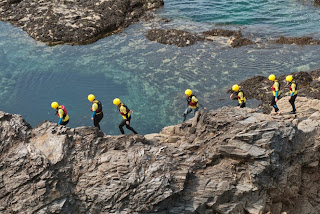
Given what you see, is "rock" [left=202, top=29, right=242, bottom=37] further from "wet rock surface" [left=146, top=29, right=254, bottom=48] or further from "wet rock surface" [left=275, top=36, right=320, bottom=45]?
"wet rock surface" [left=275, top=36, right=320, bottom=45]

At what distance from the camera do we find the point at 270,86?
28391mm

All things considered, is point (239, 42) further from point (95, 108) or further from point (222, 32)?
point (95, 108)

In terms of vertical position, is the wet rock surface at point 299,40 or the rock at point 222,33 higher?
the rock at point 222,33

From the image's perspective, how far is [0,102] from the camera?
28.6 metres

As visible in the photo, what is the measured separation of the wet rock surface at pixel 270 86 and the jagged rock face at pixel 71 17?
20.2 meters

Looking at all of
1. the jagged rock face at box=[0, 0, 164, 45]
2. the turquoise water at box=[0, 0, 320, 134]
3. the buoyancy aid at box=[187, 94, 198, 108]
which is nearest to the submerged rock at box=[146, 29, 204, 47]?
the turquoise water at box=[0, 0, 320, 134]

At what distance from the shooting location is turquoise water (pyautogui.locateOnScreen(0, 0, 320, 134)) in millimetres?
27172

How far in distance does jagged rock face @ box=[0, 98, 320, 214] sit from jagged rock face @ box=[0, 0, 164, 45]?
2656cm

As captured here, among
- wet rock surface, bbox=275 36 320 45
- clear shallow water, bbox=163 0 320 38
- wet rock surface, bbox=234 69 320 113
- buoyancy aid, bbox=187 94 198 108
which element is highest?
clear shallow water, bbox=163 0 320 38

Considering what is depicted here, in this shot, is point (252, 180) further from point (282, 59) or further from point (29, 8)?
point (29, 8)

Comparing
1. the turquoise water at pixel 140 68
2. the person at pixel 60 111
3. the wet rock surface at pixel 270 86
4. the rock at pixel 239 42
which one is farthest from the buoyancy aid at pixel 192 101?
the rock at pixel 239 42

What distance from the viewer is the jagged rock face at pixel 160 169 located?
1290 cm

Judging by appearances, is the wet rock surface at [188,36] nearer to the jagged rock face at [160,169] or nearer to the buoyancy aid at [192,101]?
the buoyancy aid at [192,101]

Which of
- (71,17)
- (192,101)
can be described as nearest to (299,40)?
(192,101)
